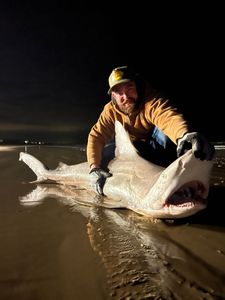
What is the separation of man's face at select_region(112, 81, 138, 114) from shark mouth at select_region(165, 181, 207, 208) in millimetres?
1584

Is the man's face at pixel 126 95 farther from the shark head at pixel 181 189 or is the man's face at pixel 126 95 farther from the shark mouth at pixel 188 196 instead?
the shark mouth at pixel 188 196

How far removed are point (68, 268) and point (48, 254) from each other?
261mm

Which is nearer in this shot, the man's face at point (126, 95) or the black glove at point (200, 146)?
the black glove at point (200, 146)

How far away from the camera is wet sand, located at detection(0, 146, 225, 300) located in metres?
1.51

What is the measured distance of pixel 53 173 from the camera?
17.8 ft

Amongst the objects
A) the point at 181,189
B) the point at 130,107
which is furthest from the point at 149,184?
the point at 130,107

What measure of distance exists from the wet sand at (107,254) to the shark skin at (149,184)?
143 mm

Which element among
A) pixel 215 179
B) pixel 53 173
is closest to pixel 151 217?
pixel 215 179

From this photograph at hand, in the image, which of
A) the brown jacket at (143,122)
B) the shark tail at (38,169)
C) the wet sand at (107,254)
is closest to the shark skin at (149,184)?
the wet sand at (107,254)

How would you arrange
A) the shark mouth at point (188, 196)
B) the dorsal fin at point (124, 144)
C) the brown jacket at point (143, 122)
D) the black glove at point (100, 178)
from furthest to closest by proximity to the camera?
A: the black glove at point (100, 178) < the dorsal fin at point (124, 144) < the brown jacket at point (143, 122) < the shark mouth at point (188, 196)

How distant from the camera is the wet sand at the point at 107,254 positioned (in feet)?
4.97

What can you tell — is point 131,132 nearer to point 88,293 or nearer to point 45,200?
point 45,200

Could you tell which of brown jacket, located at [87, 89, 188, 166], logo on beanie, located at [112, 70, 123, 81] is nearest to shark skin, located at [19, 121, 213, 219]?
brown jacket, located at [87, 89, 188, 166]

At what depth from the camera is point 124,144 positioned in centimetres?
378
